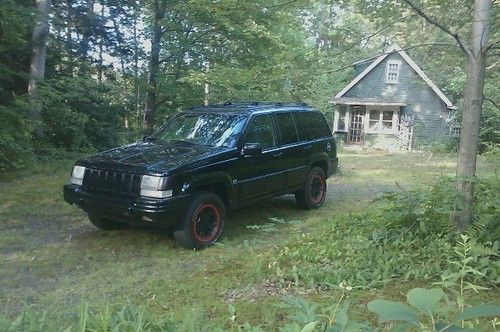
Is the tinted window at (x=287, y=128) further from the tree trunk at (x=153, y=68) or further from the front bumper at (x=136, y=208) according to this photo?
the tree trunk at (x=153, y=68)

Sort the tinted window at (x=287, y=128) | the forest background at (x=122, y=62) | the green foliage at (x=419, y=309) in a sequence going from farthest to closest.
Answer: the forest background at (x=122, y=62) → the tinted window at (x=287, y=128) → the green foliage at (x=419, y=309)

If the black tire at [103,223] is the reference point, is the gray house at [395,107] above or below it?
above

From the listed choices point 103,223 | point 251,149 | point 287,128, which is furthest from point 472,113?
point 103,223

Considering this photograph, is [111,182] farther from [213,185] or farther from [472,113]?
[472,113]

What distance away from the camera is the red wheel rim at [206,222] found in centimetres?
632

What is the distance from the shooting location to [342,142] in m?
28.8

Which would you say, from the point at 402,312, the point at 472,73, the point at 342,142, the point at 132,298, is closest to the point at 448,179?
the point at 472,73

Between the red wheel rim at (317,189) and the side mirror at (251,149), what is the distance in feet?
7.04

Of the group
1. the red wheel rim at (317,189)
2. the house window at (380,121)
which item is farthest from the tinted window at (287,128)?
the house window at (380,121)

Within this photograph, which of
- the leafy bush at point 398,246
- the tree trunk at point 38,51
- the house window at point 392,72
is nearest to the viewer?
the leafy bush at point 398,246

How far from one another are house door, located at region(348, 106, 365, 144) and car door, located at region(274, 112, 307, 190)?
21.2m

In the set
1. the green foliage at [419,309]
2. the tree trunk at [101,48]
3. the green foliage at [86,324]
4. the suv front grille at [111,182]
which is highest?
the tree trunk at [101,48]

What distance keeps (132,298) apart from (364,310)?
216cm

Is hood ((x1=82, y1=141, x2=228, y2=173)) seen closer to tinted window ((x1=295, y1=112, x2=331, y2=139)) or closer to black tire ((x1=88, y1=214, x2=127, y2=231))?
black tire ((x1=88, y1=214, x2=127, y2=231))
